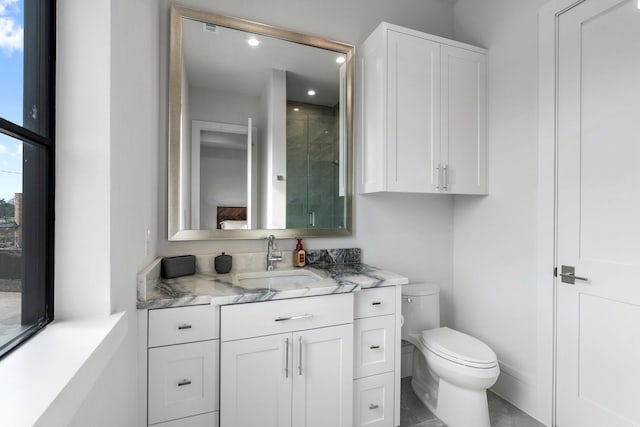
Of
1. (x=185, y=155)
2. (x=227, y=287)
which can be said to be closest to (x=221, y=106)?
(x=185, y=155)

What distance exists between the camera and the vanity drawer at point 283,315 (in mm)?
1303

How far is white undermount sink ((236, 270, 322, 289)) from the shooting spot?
1.71 metres

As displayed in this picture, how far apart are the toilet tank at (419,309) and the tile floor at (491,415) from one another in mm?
417

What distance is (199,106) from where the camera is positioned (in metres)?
1.74

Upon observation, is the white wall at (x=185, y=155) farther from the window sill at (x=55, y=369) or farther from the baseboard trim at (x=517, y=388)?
the baseboard trim at (x=517, y=388)

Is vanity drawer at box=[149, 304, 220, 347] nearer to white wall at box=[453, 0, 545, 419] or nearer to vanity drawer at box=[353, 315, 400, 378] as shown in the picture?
vanity drawer at box=[353, 315, 400, 378]

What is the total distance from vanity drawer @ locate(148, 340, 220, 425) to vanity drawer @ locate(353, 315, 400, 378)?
2.31 ft

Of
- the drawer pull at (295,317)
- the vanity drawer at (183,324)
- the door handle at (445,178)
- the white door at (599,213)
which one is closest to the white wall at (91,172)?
the vanity drawer at (183,324)

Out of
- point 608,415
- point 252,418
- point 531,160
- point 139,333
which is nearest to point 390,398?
point 252,418

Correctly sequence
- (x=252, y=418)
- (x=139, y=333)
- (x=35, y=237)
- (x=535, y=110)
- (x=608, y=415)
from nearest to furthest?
(x=35, y=237) < (x=139, y=333) < (x=252, y=418) < (x=608, y=415) < (x=535, y=110)

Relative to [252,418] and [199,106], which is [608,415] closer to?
[252,418]

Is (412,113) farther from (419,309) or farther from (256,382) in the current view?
(256,382)

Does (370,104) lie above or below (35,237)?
above

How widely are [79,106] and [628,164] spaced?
7.38 feet
